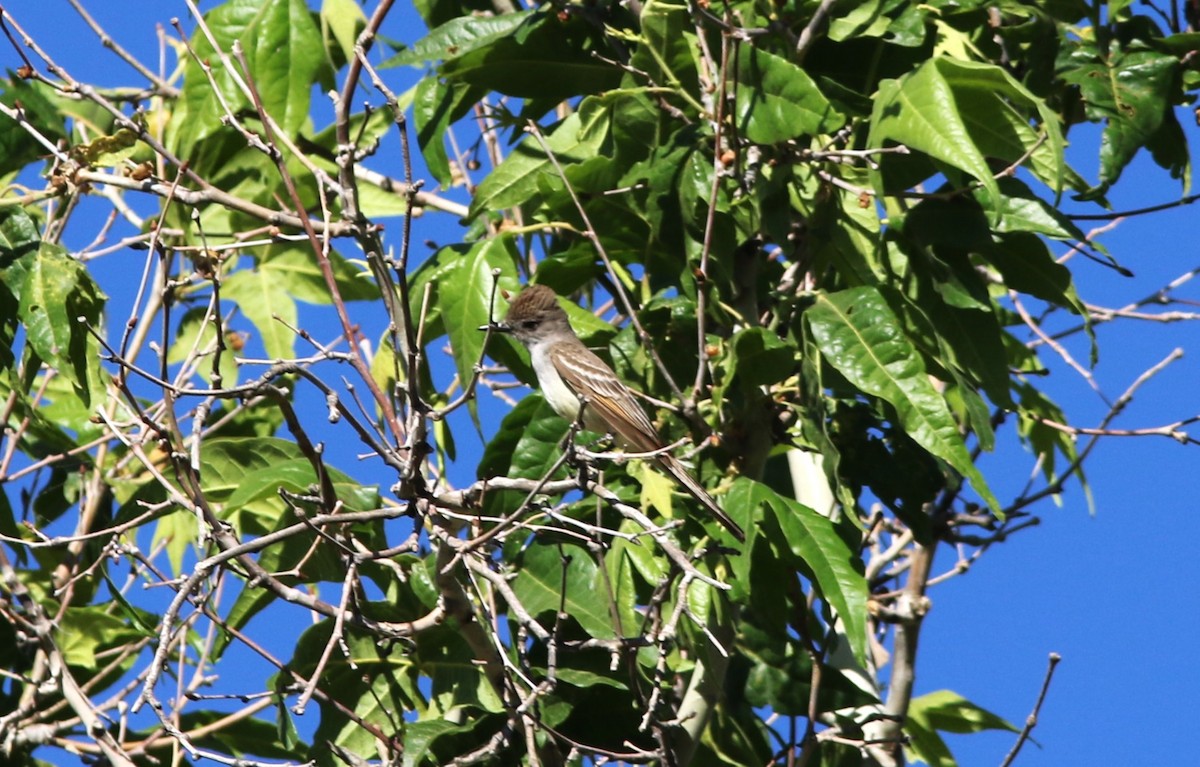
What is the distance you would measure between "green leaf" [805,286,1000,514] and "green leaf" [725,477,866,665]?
1.39 ft

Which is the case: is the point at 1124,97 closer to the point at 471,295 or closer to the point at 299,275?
the point at 471,295

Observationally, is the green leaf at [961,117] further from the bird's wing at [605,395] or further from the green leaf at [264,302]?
the green leaf at [264,302]

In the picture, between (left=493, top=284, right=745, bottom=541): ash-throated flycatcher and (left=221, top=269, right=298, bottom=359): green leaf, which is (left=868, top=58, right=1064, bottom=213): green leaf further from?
(left=221, top=269, right=298, bottom=359): green leaf

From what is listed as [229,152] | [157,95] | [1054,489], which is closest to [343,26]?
[229,152]

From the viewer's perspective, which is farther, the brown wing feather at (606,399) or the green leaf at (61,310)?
the brown wing feather at (606,399)

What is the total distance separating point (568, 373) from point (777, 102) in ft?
6.64

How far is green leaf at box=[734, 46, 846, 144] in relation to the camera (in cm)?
469

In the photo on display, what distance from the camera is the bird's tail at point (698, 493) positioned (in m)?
4.63

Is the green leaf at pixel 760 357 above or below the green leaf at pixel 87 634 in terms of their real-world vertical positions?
above

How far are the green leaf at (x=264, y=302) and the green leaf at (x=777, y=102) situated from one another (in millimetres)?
2657

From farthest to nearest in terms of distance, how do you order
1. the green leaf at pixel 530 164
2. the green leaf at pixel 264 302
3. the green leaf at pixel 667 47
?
the green leaf at pixel 264 302, the green leaf at pixel 530 164, the green leaf at pixel 667 47

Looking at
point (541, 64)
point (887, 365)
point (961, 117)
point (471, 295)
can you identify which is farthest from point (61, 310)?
point (961, 117)

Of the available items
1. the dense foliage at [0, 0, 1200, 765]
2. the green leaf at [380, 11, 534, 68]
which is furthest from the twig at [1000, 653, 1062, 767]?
the green leaf at [380, 11, 534, 68]

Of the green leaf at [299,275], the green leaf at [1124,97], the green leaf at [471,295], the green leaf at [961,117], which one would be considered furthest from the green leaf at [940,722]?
the green leaf at [299,275]
